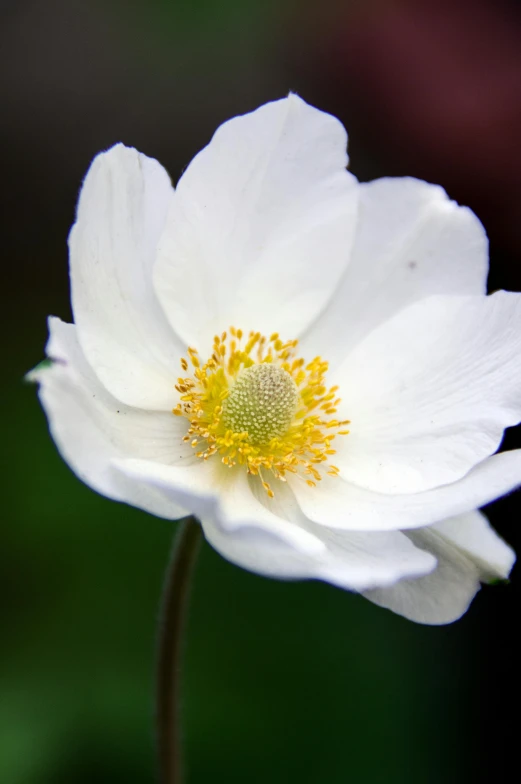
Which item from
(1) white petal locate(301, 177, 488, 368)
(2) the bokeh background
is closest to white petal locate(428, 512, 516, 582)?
(1) white petal locate(301, 177, 488, 368)

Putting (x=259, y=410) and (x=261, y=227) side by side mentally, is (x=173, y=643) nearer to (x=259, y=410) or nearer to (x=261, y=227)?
(x=259, y=410)

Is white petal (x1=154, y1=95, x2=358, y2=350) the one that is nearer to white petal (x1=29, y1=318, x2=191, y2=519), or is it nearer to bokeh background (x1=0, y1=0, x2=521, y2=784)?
white petal (x1=29, y1=318, x2=191, y2=519)

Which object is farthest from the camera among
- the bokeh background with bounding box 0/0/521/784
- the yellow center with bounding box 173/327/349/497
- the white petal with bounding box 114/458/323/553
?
the bokeh background with bounding box 0/0/521/784

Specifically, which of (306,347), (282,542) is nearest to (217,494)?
(282,542)

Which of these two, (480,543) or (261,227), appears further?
(261,227)

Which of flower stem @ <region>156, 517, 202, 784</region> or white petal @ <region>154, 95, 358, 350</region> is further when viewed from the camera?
white petal @ <region>154, 95, 358, 350</region>

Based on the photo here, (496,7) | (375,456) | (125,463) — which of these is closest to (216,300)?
(375,456)
